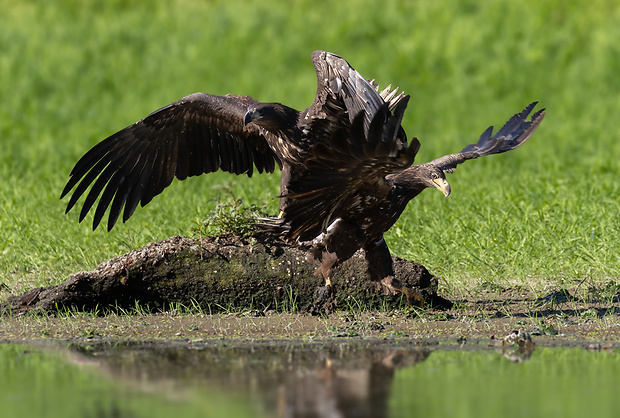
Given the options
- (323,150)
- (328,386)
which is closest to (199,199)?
(323,150)

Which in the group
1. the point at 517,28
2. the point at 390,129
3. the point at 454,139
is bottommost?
the point at 390,129

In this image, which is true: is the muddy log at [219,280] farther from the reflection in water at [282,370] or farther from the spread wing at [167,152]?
the reflection in water at [282,370]

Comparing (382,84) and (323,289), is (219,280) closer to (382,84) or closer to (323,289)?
(323,289)

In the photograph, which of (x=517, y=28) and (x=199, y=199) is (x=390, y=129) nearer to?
(x=199, y=199)

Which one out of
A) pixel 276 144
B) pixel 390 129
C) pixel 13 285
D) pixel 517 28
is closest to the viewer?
pixel 390 129

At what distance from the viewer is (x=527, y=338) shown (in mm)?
6707

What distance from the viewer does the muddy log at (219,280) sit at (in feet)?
25.7

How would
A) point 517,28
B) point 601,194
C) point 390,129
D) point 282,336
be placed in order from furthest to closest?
point 517,28 → point 601,194 → point 282,336 → point 390,129

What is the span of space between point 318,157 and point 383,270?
1.09m

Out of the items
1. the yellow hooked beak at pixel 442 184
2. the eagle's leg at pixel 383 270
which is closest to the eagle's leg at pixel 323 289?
the eagle's leg at pixel 383 270

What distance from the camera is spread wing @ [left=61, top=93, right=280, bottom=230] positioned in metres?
8.46

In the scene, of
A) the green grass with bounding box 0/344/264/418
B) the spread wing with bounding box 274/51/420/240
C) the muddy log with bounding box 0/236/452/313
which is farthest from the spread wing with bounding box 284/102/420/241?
the green grass with bounding box 0/344/264/418

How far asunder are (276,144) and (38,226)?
3.69 m

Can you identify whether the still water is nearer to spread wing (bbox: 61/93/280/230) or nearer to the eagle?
the eagle
